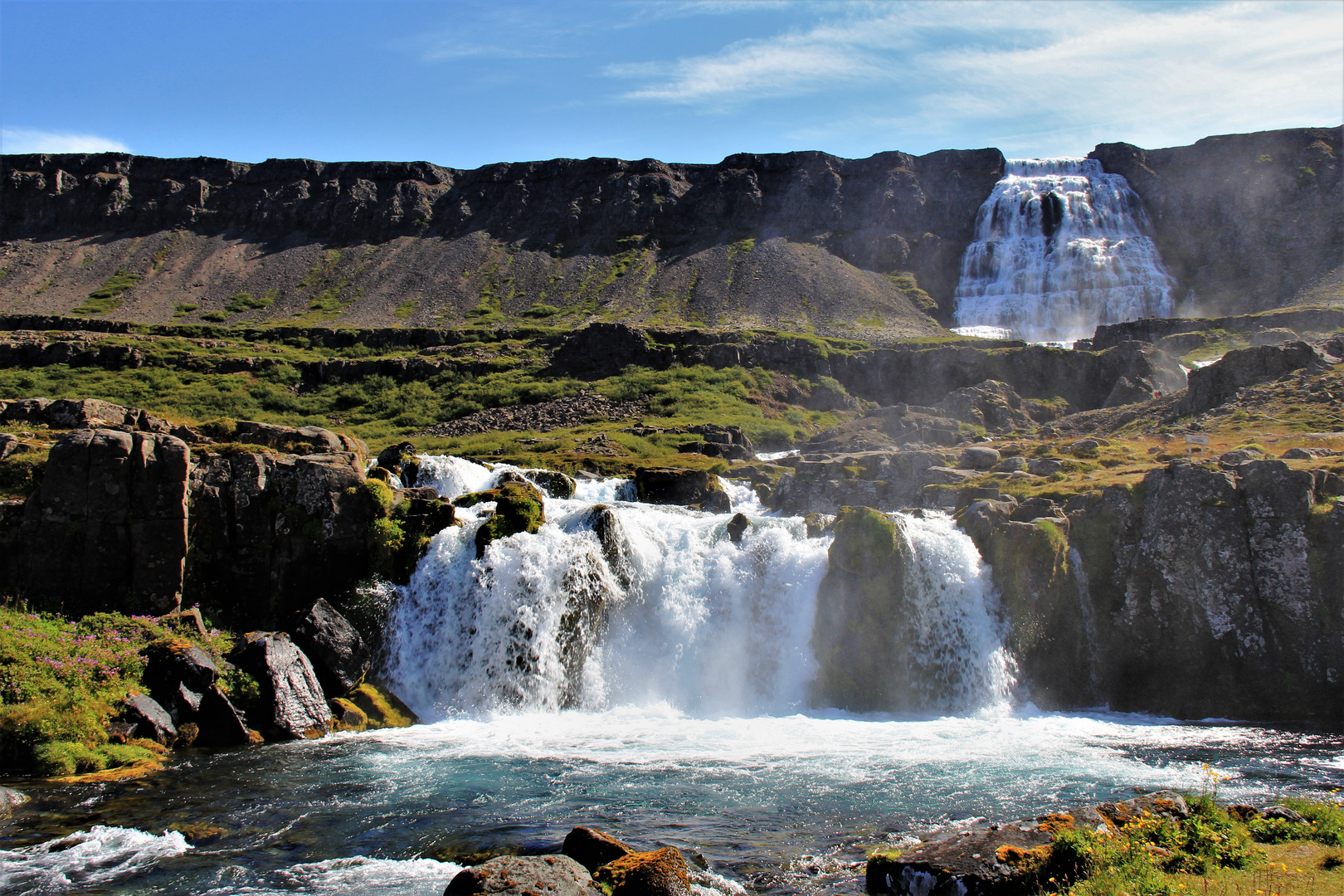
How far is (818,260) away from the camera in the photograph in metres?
131

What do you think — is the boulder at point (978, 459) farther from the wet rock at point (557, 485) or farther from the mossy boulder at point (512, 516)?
the mossy boulder at point (512, 516)

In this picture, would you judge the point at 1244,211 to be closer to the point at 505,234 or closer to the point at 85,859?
the point at 505,234

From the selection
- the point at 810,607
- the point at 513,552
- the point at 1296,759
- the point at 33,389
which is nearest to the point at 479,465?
the point at 513,552

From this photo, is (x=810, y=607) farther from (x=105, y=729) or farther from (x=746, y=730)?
(x=105, y=729)

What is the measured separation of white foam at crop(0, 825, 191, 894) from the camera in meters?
12.9

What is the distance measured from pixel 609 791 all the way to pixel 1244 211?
138908 mm

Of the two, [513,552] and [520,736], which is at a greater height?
[513,552]

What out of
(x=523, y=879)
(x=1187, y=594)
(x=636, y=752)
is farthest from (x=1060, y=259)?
(x=523, y=879)

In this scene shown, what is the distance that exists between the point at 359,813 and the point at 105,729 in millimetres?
7908

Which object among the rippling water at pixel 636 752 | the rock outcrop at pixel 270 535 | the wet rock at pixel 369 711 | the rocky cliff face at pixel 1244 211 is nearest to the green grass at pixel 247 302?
the rock outcrop at pixel 270 535

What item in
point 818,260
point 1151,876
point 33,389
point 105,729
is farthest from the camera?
point 818,260

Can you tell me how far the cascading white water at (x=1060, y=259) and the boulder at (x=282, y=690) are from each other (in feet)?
350

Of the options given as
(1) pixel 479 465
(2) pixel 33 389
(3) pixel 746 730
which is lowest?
(3) pixel 746 730

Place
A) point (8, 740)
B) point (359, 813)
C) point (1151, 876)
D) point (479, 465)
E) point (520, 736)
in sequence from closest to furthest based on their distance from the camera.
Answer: point (1151, 876)
point (359, 813)
point (8, 740)
point (520, 736)
point (479, 465)
